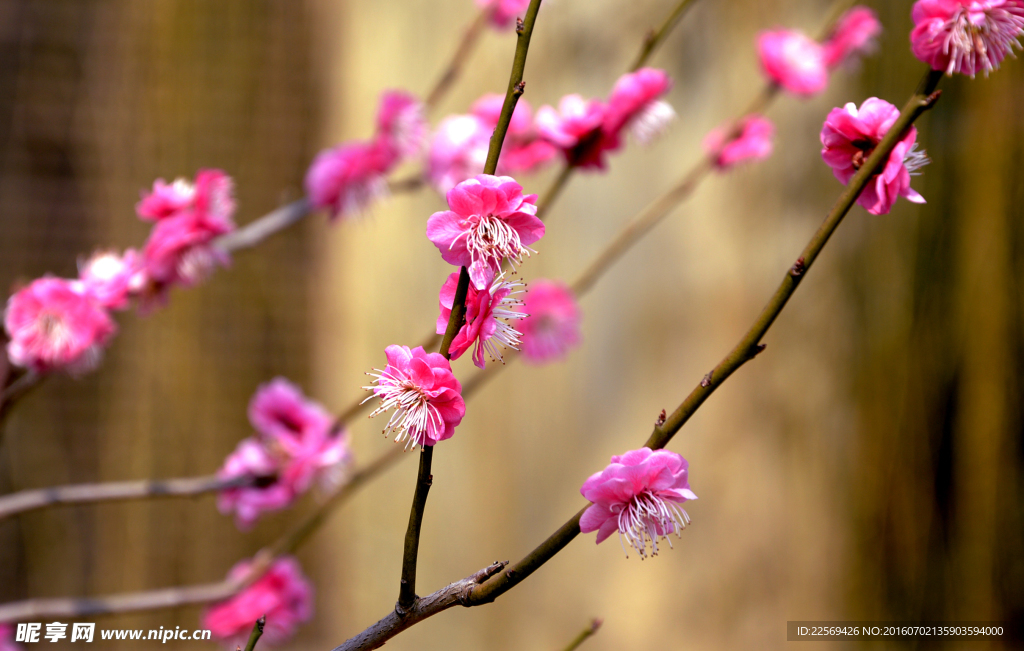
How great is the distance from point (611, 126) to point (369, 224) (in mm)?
762

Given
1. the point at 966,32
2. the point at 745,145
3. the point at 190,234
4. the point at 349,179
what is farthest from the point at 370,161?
the point at 966,32

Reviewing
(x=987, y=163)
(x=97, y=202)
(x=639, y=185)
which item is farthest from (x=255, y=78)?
(x=987, y=163)

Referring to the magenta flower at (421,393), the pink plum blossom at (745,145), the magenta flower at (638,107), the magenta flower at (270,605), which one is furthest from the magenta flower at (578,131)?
the magenta flower at (270,605)

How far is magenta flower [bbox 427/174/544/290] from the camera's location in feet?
0.71

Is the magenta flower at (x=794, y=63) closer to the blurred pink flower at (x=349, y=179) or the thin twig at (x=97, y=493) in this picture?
the blurred pink flower at (x=349, y=179)

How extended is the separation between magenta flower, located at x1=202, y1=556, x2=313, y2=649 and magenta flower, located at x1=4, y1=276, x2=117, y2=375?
22cm

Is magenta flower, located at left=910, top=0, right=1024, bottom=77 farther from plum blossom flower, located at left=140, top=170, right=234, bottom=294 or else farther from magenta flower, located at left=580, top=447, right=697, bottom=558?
plum blossom flower, located at left=140, top=170, right=234, bottom=294

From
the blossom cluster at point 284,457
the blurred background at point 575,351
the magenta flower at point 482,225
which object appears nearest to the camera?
the magenta flower at point 482,225

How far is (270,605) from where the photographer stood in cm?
55

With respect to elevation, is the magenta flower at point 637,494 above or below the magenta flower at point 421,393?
below

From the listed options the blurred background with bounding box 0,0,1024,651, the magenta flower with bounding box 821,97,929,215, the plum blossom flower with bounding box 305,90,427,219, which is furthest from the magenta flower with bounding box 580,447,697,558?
the blurred background with bounding box 0,0,1024,651

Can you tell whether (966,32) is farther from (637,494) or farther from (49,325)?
(49,325)

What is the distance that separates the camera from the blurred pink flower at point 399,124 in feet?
1.79

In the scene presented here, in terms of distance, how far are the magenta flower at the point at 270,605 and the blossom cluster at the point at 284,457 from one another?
2.3 inches
